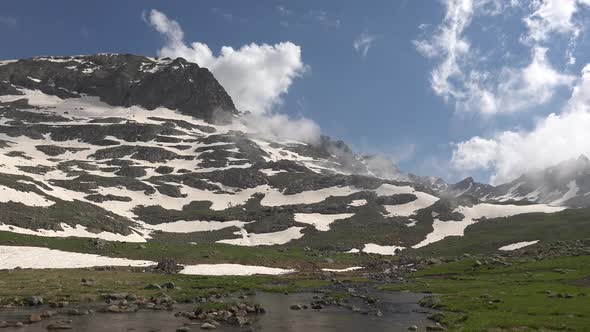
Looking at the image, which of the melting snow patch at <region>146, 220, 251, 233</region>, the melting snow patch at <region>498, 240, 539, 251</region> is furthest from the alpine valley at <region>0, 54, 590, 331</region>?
the melting snow patch at <region>146, 220, 251, 233</region>

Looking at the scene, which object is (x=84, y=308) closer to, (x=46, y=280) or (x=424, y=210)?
(x=46, y=280)

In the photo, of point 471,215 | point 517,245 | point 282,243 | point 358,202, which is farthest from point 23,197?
point 471,215

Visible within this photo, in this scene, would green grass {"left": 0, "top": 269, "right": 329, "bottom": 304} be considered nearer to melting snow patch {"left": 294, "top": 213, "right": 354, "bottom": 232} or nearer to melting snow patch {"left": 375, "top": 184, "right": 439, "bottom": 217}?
melting snow patch {"left": 294, "top": 213, "right": 354, "bottom": 232}

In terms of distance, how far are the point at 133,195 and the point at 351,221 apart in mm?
78871

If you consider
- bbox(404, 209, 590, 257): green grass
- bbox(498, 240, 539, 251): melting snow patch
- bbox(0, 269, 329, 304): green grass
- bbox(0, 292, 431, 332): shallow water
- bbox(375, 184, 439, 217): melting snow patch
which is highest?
bbox(375, 184, 439, 217): melting snow patch

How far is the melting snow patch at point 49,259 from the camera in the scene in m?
75.9

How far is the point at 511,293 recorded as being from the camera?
5147 cm

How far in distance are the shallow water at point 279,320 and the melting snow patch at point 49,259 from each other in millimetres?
38849

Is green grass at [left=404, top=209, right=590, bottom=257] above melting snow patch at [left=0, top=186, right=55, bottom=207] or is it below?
below

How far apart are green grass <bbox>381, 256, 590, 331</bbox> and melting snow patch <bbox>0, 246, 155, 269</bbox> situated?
49.7 m

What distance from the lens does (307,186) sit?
199500 millimetres

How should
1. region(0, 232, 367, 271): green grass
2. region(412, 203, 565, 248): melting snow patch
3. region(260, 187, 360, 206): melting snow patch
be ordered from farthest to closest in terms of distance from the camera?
region(260, 187, 360, 206): melting snow patch
region(412, 203, 565, 248): melting snow patch
region(0, 232, 367, 271): green grass

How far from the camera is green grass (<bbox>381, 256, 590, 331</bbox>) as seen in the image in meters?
34.8

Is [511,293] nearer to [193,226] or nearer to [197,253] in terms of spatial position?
[197,253]
